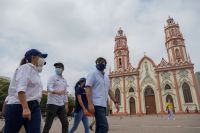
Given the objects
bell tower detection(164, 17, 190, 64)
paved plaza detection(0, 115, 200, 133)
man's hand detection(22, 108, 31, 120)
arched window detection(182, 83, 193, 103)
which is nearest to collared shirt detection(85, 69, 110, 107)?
man's hand detection(22, 108, 31, 120)

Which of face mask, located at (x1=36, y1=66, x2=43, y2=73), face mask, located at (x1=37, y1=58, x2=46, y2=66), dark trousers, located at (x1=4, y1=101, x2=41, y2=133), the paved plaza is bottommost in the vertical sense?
dark trousers, located at (x1=4, y1=101, x2=41, y2=133)

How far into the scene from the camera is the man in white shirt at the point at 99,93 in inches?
144

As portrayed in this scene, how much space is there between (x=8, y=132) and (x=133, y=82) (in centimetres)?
4060

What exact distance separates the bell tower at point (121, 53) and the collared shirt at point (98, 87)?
40844 mm

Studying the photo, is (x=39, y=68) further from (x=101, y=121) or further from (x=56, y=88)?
(x=56, y=88)

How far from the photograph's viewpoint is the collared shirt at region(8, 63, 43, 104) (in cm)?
261

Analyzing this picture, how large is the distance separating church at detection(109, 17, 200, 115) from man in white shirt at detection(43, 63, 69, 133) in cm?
3508

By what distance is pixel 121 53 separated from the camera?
153 ft

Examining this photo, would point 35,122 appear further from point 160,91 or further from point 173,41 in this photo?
point 173,41

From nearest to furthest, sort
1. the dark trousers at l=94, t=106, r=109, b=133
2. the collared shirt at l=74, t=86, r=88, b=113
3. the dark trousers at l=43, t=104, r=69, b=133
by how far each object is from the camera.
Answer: the dark trousers at l=94, t=106, r=109, b=133
the dark trousers at l=43, t=104, r=69, b=133
the collared shirt at l=74, t=86, r=88, b=113

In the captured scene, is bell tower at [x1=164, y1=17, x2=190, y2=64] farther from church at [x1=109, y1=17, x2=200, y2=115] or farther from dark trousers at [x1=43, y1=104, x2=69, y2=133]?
dark trousers at [x1=43, y1=104, x2=69, y2=133]

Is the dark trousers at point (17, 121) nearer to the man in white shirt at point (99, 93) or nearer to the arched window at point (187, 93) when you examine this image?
the man in white shirt at point (99, 93)

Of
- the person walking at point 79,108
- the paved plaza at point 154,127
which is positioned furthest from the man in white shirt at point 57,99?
the paved plaza at point 154,127

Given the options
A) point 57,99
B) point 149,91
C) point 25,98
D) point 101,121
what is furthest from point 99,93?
point 149,91
